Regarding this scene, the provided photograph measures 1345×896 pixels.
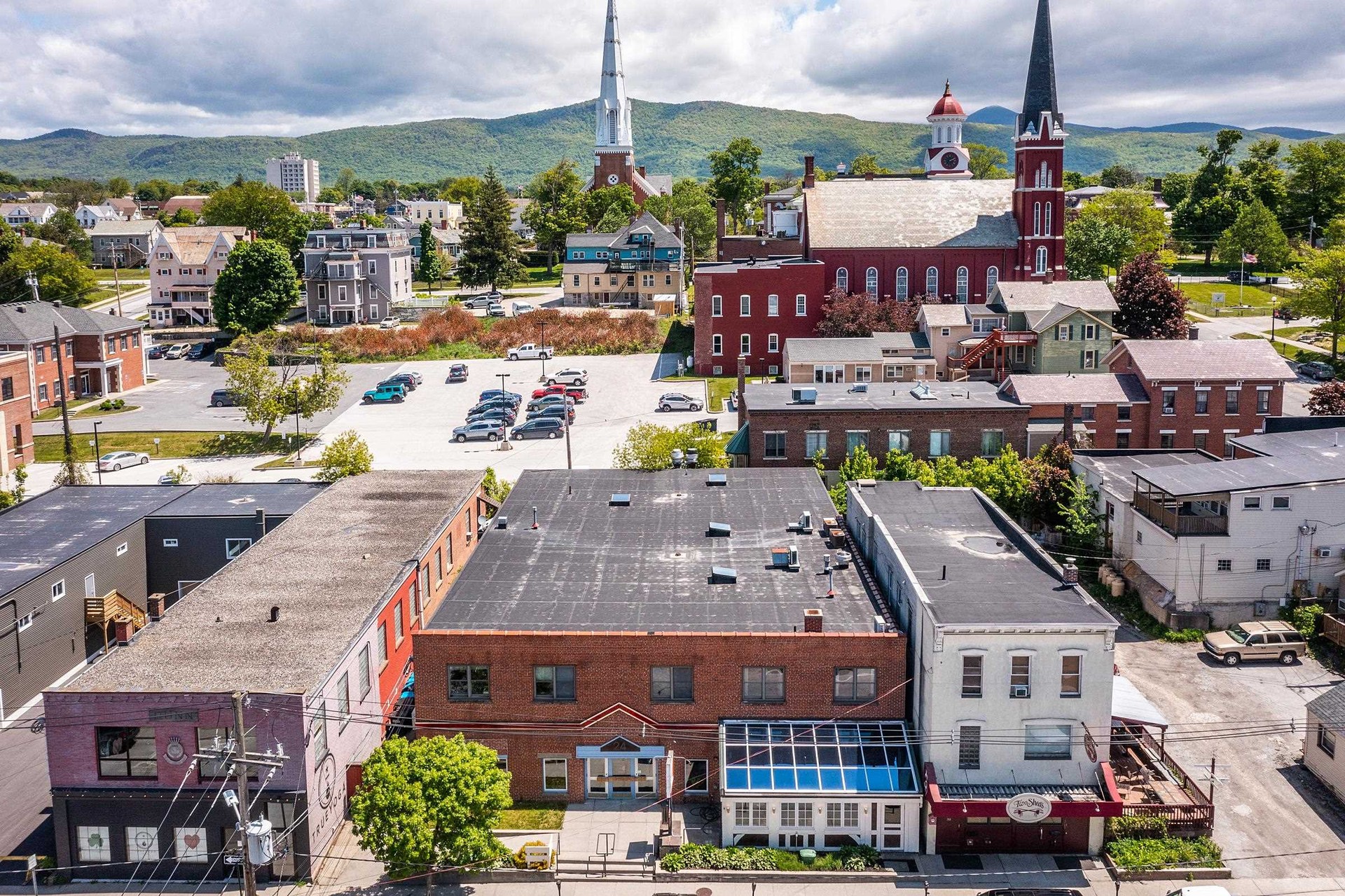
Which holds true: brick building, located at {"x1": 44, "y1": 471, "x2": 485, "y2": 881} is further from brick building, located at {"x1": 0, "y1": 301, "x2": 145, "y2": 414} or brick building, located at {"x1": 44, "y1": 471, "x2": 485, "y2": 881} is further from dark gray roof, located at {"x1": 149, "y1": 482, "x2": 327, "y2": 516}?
brick building, located at {"x1": 0, "y1": 301, "x2": 145, "y2": 414}

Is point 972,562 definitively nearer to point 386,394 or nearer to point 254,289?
point 386,394

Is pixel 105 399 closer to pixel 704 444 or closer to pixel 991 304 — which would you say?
pixel 704 444

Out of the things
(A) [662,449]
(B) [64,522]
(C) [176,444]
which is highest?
(A) [662,449]

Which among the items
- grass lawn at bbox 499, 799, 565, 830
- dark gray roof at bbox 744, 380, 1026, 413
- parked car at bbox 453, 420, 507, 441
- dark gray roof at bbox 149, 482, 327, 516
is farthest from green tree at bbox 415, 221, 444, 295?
grass lawn at bbox 499, 799, 565, 830

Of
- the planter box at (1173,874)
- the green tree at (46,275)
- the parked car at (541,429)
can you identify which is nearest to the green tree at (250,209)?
the green tree at (46,275)

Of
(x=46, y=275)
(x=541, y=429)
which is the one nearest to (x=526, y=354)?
(x=541, y=429)

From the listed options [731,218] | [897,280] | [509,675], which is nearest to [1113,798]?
[509,675]
